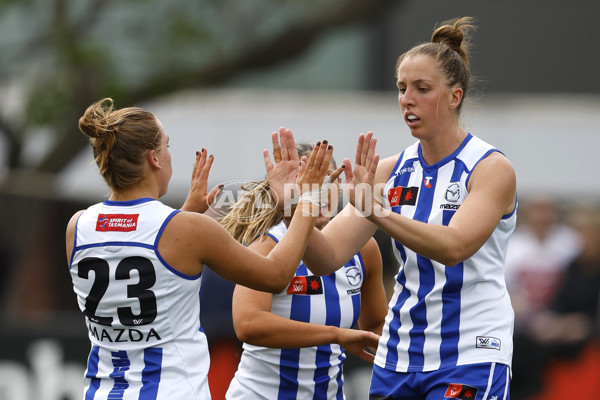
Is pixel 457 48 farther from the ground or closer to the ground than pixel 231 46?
closer to the ground

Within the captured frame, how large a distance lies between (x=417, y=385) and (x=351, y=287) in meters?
0.82

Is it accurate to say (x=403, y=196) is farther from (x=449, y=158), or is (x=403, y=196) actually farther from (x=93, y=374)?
(x=93, y=374)

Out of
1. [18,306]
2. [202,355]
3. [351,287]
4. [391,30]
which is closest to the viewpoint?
[202,355]

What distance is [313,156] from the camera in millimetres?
3613

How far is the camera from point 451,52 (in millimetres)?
3973

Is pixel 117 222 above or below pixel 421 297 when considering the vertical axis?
above

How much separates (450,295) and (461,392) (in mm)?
405

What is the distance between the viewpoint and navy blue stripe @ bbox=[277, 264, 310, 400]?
441 cm

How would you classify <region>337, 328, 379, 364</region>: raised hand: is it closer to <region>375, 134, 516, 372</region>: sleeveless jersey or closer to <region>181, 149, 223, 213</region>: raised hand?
<region>375, 134, 516, 372</region>: sleeveless jersey

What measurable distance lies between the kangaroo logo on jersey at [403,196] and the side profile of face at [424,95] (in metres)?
0.25

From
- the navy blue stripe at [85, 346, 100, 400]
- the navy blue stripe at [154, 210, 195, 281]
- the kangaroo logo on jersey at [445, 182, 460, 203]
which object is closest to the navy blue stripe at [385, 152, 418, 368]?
the kangaroo logo on jersey at [445, 182, 460, 203]

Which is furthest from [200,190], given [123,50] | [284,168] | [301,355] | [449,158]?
[123,50]

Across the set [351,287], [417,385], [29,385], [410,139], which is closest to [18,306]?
[29,385]

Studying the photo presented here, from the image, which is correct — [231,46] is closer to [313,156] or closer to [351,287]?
[351,287]
